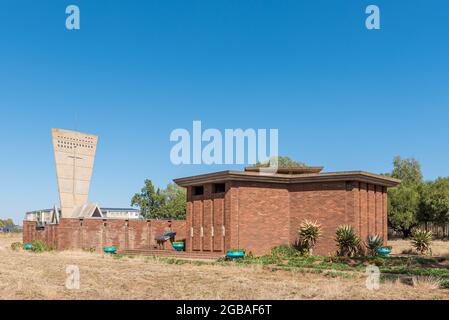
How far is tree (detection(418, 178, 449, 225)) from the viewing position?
60.4 m

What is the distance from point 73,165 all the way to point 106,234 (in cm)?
1782

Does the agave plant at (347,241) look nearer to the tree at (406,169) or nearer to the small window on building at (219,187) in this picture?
the small window on building at (219,187)

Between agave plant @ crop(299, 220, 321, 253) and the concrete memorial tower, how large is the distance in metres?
33.0

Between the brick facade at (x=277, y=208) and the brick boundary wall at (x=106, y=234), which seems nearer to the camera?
the brick facade at (x=277, y=208)

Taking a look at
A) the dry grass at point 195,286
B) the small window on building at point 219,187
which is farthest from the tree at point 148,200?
the dry grass at point 195,286

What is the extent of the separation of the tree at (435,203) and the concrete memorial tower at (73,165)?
40046 mm

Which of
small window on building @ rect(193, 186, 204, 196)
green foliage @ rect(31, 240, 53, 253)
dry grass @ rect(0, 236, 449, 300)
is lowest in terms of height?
green foliage @ rect(31, 240, 53, 253)

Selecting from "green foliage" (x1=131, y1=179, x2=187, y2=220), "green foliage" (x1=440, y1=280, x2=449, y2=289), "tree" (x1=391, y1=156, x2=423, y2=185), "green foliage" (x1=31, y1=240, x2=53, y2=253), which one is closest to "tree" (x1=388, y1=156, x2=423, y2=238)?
"tree" (x1=391, y1=156, x2=423, y2=185)

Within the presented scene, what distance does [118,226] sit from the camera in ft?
144

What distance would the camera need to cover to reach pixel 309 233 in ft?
107

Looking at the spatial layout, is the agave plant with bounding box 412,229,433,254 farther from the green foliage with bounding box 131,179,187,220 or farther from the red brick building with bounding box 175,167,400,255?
the green foliage with bounding box 131,179,187,220

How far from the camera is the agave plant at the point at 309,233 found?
3256cm
